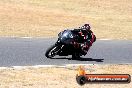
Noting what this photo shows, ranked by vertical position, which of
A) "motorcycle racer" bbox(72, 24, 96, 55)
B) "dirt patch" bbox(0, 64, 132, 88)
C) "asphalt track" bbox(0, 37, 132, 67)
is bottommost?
"dirt patch" bbox(0, 64, 132, 88)

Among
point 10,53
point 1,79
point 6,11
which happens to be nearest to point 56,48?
point 10,53

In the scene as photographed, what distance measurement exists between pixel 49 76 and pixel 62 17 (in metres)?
17.6

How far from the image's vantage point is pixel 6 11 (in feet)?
109

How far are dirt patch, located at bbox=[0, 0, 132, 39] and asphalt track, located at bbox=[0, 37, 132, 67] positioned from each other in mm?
2318

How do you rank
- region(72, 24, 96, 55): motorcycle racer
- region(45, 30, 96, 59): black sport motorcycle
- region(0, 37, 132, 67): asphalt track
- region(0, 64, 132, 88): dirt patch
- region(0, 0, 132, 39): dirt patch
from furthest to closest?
1. region(0, 0, 132, 39): dirt patch
2. region(72, 24, 96, 55): motorcycle racer
3. region(45, 30, 96, 59): black sport motorcycle
4. region(0, 37, 132, 67): asphalt track
5. region(0, 64, 132, 88): dirt patch

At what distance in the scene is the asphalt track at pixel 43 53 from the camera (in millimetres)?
17953

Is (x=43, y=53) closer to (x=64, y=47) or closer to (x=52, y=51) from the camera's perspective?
(x=52, y=51)

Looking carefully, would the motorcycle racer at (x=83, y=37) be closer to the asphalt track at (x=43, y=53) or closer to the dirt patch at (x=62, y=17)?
the asphalt track at (x=43, y=53)

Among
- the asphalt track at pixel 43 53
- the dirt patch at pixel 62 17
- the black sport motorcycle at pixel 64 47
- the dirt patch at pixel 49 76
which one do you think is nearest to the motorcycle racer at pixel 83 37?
the black sport motorcycle at pixel 64 47

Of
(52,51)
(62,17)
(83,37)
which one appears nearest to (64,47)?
(52,51)

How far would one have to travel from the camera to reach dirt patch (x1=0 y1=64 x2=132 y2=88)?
1423 cm

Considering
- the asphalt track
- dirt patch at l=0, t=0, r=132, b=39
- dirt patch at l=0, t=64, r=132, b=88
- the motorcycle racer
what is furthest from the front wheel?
dirt patch at l=0, t=0, r=132, b=39

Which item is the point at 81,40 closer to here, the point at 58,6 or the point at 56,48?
the point at 56,48

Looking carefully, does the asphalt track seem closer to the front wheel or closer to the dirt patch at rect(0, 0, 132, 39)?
the front wheel
